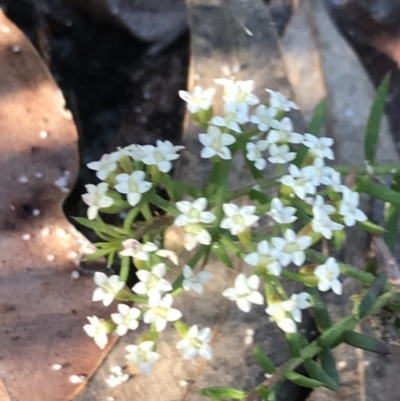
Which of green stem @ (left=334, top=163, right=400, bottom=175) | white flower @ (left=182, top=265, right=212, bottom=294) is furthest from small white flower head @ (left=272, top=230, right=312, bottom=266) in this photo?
green stem @ (left=334, top=163, right=400, bottom=175)

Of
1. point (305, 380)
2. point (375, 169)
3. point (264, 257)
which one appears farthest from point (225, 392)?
point (375, 169)

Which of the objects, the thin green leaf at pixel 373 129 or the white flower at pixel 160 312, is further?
the thin green leaf at pixel 373 129

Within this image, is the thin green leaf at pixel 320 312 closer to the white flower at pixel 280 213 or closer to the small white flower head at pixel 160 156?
the white flower at pixel 280 213

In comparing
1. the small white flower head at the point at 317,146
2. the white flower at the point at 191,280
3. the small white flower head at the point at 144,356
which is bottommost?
the small white flower head at the point at 144,356

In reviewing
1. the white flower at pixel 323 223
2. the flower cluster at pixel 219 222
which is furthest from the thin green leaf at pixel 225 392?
the white flower at pixel 323 223

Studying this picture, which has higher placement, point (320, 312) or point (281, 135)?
point (281, 135)

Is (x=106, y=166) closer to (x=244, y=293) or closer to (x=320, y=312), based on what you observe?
(x=244, y=293)
